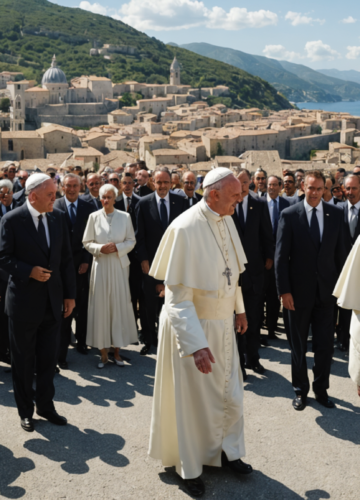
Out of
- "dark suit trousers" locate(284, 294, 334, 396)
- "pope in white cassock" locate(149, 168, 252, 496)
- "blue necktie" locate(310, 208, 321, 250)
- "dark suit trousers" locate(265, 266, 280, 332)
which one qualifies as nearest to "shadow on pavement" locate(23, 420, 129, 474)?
"pope in white cassock" locate(149, 168, 252, 496)

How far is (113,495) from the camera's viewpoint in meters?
3.36

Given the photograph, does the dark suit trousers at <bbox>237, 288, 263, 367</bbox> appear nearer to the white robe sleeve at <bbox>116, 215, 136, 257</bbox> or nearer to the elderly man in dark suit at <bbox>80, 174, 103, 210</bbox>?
the white robe sleeve at <bbox>116, 215, 136, 257</bbox>

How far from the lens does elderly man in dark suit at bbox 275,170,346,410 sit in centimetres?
471

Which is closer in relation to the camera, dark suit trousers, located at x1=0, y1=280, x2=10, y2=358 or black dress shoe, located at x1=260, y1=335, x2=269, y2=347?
dark suit trousers, located at x1=0, y1=280, x2=10, y2=358

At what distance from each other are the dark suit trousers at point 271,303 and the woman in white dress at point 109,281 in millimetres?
1708

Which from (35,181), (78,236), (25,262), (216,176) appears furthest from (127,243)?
(216,176)

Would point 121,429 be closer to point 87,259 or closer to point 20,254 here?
point 20,254

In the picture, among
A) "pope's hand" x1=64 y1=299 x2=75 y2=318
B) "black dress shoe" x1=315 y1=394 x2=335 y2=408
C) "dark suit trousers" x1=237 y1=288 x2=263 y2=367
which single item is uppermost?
"pope's hand" x1=64 y1=299 x2=75 y2=318

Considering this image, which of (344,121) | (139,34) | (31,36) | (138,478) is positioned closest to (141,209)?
(138,478)

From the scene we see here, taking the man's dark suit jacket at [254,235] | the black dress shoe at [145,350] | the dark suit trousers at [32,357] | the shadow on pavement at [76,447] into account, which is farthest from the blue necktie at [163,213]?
the shadow on pavement at [76,447]

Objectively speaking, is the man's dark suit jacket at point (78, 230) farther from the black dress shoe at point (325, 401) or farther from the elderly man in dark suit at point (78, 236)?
the black dress shoe at point (325, 401)

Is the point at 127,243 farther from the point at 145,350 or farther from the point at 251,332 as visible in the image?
the point at 251,332

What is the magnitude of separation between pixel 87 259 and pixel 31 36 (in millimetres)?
130351

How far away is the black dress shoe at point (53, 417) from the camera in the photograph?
4328mm
